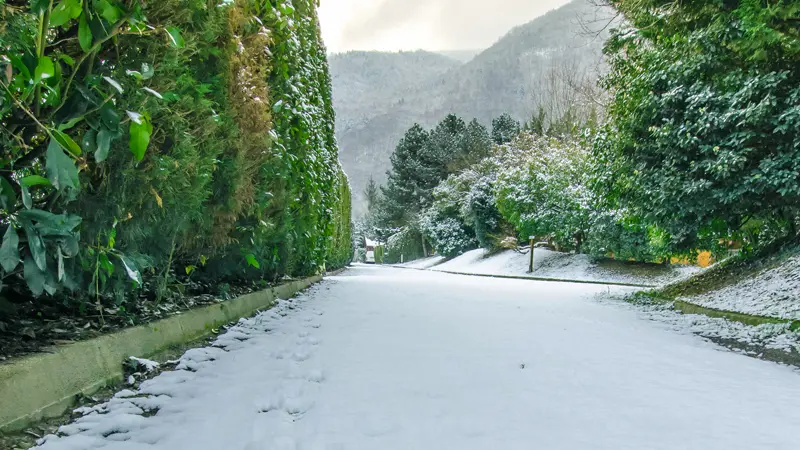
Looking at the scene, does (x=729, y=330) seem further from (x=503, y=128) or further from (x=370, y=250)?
(x=370, y=250)

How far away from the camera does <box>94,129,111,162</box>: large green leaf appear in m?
1.48

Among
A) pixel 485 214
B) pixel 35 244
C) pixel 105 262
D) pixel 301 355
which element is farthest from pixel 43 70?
pixel 485 214

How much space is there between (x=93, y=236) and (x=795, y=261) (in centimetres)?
651

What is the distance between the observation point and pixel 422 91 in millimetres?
91188

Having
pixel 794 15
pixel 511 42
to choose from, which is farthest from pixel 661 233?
pixel 511 42

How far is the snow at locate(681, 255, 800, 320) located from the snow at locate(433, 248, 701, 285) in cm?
496

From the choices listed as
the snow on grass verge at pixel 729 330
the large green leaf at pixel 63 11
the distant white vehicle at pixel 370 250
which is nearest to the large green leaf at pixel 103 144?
the large green leaf at pixel 63 11

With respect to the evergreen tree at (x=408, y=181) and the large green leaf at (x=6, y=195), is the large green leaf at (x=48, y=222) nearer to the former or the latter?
the large green leaf at (x=6, y=195)

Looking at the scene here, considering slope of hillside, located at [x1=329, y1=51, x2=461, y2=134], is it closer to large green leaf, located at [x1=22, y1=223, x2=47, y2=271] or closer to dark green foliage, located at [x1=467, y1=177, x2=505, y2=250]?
dark green foliage, located at [x1=467, y1=177, x2=505, y2=250]

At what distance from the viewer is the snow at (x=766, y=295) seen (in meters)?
4.39

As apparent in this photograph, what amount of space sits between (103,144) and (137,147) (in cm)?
25

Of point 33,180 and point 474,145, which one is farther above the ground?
point 474,145

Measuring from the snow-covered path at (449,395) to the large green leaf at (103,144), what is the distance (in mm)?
955

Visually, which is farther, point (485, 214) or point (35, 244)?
point (485, 214)
